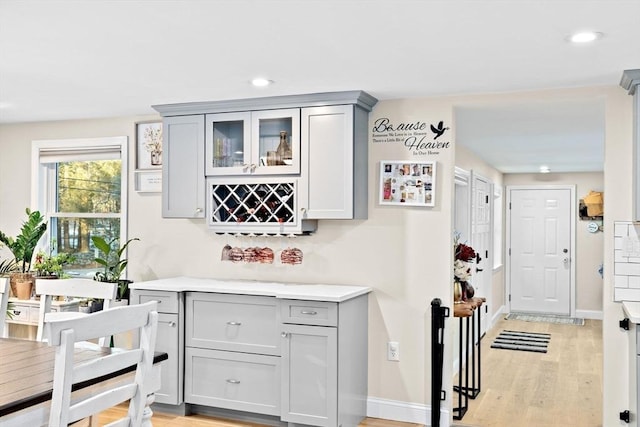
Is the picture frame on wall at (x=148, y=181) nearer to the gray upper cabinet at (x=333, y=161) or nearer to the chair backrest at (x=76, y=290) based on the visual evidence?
the gray upper cabinet at (x=333, y=161)

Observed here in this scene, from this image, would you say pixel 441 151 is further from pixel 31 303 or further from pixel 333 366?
pixel 31 303

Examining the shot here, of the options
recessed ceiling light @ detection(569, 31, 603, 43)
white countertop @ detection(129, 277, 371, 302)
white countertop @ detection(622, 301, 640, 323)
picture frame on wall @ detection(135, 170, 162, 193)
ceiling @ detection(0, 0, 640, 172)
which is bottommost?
white countertop @ detection(622, 301, 640, 323)

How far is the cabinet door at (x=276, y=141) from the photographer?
410 cm

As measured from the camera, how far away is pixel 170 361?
4145mm

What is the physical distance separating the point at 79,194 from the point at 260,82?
2497mm

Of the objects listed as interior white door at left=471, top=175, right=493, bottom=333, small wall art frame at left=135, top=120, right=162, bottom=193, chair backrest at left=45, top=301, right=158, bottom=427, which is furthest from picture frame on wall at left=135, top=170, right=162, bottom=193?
interior white door at left=471, top=175, right=493, bottom=333

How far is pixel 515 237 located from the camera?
909 centimetres

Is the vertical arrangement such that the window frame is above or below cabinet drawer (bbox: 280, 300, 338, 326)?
above

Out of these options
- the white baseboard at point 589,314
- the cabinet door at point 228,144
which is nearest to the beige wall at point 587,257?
the white baseboard at point 589,314

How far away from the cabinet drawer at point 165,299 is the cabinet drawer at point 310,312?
2.62 ft

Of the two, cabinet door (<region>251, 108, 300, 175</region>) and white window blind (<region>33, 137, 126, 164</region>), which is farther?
white window blind (<region>33, 137, 126, 164</region>)

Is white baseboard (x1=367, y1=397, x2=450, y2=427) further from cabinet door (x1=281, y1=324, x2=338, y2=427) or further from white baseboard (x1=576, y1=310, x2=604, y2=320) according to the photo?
white baseboard (x1=576, y1=310, x2=604, y2=320)

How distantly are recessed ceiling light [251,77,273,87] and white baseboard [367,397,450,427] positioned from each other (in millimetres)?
2223

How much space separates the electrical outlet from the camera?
4137 mm
